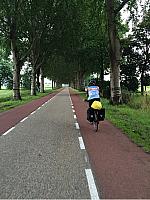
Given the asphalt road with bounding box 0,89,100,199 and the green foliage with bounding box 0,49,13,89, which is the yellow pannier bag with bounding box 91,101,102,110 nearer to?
the asphalt road with bounding box 0,89,100,199

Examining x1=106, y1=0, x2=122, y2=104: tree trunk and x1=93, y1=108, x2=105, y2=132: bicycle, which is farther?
x1=106, y1=0, x2=122, y2=104: tree trunk

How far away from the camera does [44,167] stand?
305 inches

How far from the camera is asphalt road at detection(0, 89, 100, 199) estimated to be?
5938 mm

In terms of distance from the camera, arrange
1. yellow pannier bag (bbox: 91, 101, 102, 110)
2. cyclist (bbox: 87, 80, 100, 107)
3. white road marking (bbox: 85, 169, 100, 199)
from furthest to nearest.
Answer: cyclist (bbox: 87, 80, 100, 107), yellow pannier bag (bbox: 91, 101, 102, 110), white road marking (bbox: 85, 169, 100, 199)

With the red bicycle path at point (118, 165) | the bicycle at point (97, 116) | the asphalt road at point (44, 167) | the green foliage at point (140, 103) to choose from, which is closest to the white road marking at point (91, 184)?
the asphalt road at point (44, 167)

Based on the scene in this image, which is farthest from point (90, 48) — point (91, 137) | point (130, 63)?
point (91, 137)

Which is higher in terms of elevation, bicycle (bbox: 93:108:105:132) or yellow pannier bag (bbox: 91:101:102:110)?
yellow pannier bag (bbox: 91:101:102:110)

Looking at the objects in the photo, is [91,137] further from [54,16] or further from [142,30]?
[142,30]

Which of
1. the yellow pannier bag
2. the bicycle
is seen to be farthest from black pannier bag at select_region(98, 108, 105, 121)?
the yellow pannier bag

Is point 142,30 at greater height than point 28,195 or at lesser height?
greater

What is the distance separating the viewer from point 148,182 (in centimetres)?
661

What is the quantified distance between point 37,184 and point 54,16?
3830 cm

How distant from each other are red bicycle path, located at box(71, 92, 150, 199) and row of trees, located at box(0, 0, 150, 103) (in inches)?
623

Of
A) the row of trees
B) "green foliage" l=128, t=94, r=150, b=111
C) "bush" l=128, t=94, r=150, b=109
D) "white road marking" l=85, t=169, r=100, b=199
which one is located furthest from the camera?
the row of trees
